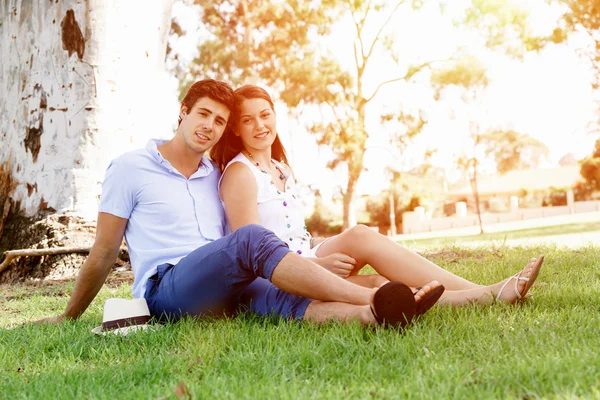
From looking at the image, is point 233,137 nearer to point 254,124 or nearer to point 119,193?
point 254,124

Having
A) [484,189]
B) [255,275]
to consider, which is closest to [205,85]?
[255,275]

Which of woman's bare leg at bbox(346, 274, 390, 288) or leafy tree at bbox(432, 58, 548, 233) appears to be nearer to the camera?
woman's bare leg at bbox(346, 274, 390, 288)

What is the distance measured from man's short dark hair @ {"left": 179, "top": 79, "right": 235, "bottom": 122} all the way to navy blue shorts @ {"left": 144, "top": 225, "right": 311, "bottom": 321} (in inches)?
36.9

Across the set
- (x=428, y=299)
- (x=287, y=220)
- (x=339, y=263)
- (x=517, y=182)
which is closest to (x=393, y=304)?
(x=428, y=299)

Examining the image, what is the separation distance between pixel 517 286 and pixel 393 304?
86 centimetres

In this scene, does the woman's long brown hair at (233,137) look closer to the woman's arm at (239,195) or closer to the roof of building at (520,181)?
the woman's arm at (239,195)

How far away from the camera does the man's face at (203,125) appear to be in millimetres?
3584

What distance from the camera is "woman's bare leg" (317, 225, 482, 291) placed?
3381 mm

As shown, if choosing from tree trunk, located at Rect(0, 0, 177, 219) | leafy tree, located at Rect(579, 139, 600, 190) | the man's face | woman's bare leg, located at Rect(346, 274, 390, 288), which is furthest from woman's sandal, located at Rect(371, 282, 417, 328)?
leafy tree, located at Rect(579, 139, 600, 190)

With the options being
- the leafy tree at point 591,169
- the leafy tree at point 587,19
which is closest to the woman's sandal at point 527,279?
the leafy tree at point 587,19

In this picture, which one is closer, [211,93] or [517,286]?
[517,286]

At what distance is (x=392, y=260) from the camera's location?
3414 millimetres

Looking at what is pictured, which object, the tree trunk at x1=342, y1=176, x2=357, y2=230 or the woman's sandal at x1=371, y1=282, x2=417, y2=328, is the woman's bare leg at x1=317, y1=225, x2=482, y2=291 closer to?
the woman's sandal at x1=371, y1=282, x2=417, y2=328

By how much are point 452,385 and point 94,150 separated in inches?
212
